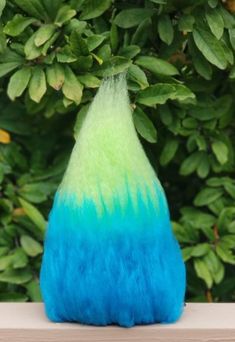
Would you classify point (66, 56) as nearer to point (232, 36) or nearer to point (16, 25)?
point (16, 25)

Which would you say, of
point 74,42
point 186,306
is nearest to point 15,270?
point 186,306

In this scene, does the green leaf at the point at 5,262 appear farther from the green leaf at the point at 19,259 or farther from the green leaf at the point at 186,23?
the green leaf at the point at 186,23

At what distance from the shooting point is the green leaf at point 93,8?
1.60 m

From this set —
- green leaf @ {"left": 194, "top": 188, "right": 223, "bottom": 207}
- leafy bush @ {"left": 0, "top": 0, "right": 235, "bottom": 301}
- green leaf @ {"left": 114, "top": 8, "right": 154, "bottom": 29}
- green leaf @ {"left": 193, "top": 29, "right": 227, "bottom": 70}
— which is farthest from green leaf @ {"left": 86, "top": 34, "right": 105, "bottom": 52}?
green leaf @ {"left": 194, "top": 188, "right": 223, "bottom": 207}

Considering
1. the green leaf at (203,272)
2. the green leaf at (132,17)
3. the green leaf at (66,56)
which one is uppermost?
the green leaf at (132,17)

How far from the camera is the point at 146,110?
178 cm

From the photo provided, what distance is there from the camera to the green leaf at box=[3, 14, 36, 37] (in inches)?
60.5

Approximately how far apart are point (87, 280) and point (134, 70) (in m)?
0.49

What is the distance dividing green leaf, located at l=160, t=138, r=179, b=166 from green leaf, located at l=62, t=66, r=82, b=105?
0.32 metres

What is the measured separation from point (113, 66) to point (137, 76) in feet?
0.22

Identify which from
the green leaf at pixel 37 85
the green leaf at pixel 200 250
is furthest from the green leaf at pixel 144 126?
the green leaf at pixel 200 250

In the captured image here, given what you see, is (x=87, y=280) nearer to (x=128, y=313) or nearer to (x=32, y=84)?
(x=128, y=313)

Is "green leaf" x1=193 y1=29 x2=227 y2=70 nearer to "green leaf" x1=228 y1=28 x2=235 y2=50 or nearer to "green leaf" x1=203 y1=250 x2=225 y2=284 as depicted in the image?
"green leaf" x1=228 y1=28 x2=235 y2=50

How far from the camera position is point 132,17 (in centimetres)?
162
